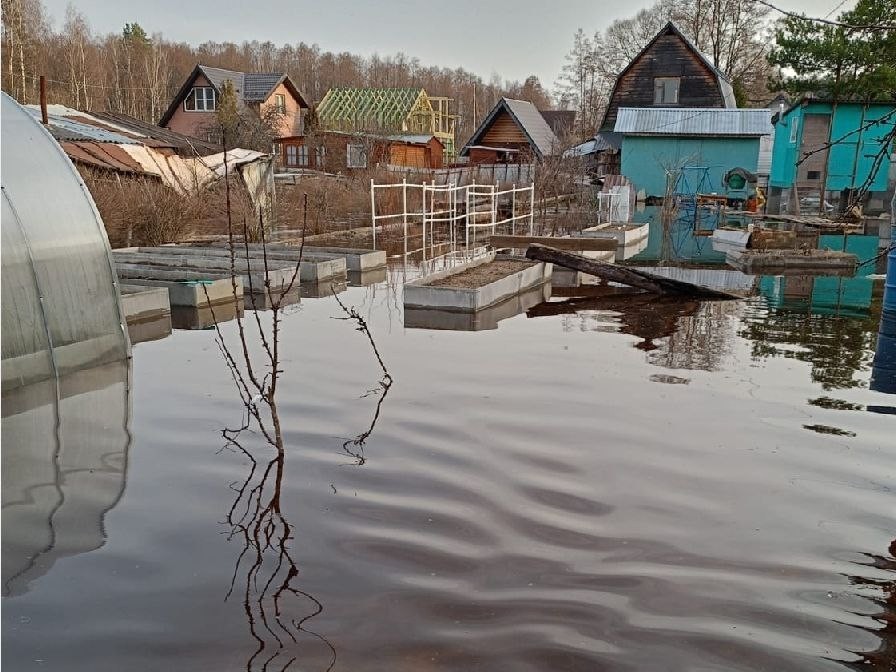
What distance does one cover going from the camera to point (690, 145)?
38.0 metres

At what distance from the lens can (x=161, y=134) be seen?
2780cm

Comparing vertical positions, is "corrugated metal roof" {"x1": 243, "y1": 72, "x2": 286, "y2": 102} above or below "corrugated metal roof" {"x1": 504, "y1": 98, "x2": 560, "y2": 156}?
above

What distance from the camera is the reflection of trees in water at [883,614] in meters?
3.60

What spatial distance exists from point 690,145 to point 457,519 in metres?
36.3

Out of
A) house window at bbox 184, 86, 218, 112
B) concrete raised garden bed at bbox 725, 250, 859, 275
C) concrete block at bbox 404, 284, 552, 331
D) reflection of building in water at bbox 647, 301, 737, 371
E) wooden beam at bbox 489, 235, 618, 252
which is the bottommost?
reflection of building in water at bbox 647, 301, 737, 371

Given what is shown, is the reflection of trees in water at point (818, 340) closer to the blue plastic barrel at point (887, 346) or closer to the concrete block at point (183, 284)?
the blue plastic barrel at point (887, 346)

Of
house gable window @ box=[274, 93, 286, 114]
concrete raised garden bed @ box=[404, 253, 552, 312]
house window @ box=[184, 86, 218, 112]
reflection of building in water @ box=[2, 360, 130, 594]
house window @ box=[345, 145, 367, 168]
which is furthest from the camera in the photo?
house gable window @ box=[274, 93, 286, 114]

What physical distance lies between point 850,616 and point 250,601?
2.95 meters

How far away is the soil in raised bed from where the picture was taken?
1294 centimetres

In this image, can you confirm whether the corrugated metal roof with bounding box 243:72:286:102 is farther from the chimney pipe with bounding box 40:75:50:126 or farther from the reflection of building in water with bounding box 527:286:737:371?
the reflection of building in water with bounding box 527:286:737:371

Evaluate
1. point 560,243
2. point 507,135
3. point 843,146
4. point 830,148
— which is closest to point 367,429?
point 560,243

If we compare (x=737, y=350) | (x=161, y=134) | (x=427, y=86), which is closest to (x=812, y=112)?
(x=161, y=134)

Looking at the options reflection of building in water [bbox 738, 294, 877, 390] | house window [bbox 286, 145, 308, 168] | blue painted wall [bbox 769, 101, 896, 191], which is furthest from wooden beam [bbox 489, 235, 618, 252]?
house window [bbox 286, 145, 308, 168]

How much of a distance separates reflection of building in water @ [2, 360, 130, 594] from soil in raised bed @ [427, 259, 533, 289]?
19.4 feet
